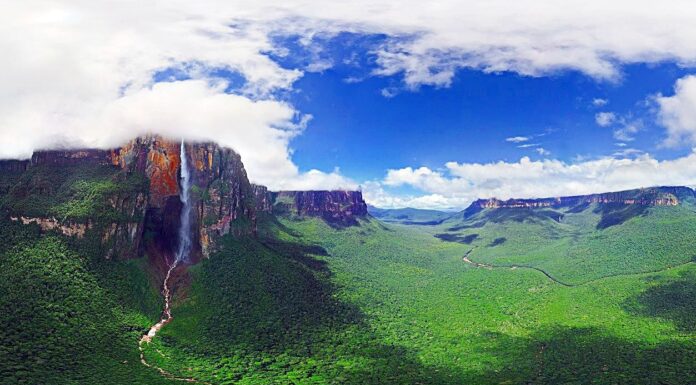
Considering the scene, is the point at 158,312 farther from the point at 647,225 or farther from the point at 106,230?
the point at 647,225

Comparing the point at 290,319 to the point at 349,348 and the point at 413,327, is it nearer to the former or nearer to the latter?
the point at 349,348

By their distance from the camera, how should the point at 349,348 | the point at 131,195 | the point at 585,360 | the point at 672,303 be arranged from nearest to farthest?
the point at 585,360, the point at 349,348, the point at 672,303, the point at 131,195

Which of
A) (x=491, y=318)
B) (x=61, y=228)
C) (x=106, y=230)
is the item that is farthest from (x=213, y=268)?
(x=491, y=318)

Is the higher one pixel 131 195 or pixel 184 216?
pixel 131 195

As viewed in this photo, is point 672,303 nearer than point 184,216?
Yes

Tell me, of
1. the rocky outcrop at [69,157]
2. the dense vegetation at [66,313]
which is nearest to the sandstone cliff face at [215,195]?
the dense vegetation at [66,313]

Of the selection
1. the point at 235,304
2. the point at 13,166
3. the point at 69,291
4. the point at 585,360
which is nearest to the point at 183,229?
the point at 235,304
